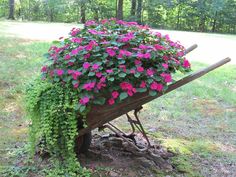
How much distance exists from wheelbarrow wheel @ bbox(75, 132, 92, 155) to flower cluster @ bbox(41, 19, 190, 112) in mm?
547

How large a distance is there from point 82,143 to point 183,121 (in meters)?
2.03

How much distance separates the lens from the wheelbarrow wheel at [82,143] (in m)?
2.95

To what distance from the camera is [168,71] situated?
105 inches

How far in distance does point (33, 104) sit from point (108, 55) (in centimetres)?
67

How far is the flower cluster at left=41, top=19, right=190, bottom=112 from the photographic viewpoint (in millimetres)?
2449

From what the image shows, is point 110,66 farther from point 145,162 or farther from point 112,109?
point 145,162

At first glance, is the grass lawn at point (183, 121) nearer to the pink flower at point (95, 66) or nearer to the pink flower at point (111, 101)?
the pink flower at point (111, 101)

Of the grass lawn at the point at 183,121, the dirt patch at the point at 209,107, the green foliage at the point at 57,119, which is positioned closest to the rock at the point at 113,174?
the green foliage at the point at 57,119

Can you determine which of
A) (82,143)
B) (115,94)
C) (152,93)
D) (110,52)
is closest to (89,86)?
(115,94)

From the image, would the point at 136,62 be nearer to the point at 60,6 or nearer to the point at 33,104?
the point at 33,104

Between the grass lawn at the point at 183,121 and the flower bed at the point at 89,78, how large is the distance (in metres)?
0.49

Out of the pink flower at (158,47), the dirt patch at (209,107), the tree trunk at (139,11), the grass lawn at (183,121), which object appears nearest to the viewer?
the pink flower at (158,47)

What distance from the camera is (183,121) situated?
15.2ft

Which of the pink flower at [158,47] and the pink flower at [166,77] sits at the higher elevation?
the pink flower at [158,47]
